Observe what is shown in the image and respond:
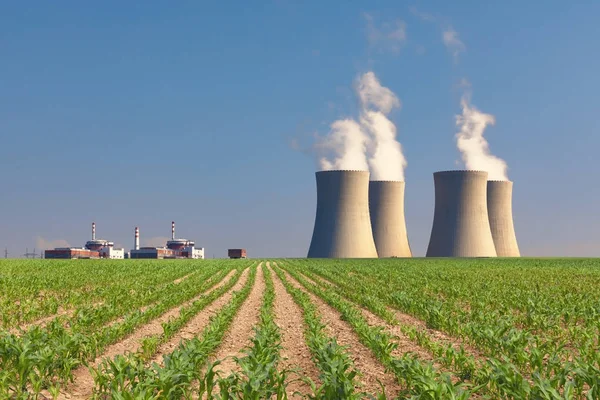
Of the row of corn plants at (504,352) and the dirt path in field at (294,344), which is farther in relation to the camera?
the dirt path in field at (294,344)

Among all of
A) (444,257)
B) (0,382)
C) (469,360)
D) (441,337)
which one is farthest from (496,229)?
(0,382)

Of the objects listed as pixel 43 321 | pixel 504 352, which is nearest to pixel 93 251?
pixel 43 321

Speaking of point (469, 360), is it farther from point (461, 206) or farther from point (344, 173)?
point (461, 206)

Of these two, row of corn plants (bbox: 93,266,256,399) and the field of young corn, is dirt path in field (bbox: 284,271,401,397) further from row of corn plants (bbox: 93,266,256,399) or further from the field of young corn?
row of corn plants (bbox: 93,266,256,399)

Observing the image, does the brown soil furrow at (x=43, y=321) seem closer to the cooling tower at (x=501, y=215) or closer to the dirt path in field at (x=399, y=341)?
the dirt path in field at (x=399, y=341)

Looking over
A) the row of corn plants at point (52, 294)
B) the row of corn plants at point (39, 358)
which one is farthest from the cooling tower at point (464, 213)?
the row of corn plants at point (39, 358)

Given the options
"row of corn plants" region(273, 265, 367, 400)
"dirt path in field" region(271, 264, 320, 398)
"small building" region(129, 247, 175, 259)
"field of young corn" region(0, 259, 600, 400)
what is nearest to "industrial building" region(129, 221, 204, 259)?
"small building" region(129, 247, 175, 259)
